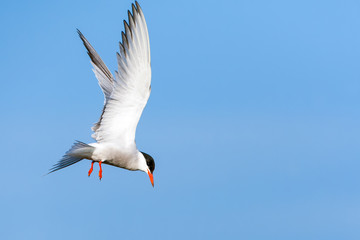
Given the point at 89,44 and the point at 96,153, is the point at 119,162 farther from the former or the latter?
the point at 89,44

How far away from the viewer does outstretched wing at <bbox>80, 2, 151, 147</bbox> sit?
10.5 meters

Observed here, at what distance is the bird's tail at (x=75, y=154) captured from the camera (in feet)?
36.4

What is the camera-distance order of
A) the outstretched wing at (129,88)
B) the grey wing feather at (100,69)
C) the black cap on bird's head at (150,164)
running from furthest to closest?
1. the grey wing feather at (100,69)
2. the black cap on bird's head at (150,164)
3. the outstretched wing at (129,88)

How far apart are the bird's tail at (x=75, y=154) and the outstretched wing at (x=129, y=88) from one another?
0.38m

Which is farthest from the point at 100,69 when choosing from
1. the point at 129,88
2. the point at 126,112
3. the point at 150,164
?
the point at 150,164

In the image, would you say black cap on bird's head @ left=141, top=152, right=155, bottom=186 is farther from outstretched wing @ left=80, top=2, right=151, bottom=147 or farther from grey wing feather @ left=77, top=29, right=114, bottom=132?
grey wing feather @ left=77, top=29, right=114, bottom=132

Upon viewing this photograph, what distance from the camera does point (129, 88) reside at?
11.1 metres

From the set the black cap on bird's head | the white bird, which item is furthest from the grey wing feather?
the black cap on bird's head

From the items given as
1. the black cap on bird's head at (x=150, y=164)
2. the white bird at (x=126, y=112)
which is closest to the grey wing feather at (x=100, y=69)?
the white bird at (x=126, y=112)

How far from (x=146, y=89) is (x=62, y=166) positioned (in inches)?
84.6

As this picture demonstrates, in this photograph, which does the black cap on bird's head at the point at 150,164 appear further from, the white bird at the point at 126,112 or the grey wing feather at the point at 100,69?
the grey wing feather at the point at 100,69

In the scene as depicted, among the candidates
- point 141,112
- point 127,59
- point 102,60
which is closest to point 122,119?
point 141,112

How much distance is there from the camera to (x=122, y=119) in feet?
37.9

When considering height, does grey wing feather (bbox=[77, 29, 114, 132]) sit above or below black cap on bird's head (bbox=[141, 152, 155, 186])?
above
